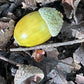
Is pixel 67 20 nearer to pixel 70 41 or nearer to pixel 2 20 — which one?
pixel 70 41

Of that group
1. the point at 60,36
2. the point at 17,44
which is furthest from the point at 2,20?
the point at 60,36

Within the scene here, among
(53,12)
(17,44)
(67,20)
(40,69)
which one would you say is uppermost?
(53,12)

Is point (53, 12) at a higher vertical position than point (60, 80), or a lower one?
higher

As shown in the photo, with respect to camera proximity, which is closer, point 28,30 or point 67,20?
point 28,30
